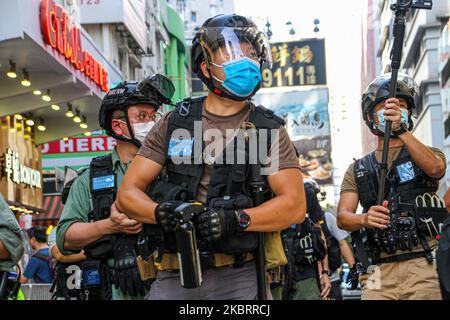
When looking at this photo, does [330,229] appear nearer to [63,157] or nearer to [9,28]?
[9,28]

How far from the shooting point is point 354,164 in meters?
6.93

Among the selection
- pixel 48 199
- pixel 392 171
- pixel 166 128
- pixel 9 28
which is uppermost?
pixel 9 28

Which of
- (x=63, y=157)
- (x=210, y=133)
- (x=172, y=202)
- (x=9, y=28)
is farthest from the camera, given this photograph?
(x=63, y=157)

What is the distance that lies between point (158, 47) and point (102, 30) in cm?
1748

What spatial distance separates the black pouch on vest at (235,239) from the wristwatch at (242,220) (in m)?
0.07

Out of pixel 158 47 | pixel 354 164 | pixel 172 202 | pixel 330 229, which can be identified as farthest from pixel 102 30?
pixel 172 202

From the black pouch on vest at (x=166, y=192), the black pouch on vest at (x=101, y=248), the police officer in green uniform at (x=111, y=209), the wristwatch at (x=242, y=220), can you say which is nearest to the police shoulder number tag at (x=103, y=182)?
the police officer in green uniform at (x=111, y=209)

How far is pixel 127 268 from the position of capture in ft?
19.8

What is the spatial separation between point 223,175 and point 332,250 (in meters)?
6.62

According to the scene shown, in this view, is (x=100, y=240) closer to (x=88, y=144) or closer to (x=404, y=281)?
(x=404, y=281)

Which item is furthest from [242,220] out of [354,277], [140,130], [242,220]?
[354,277]

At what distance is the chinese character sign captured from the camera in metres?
56.2

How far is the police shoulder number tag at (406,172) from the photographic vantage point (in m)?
6.56

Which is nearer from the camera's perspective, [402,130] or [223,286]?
[223,286]
